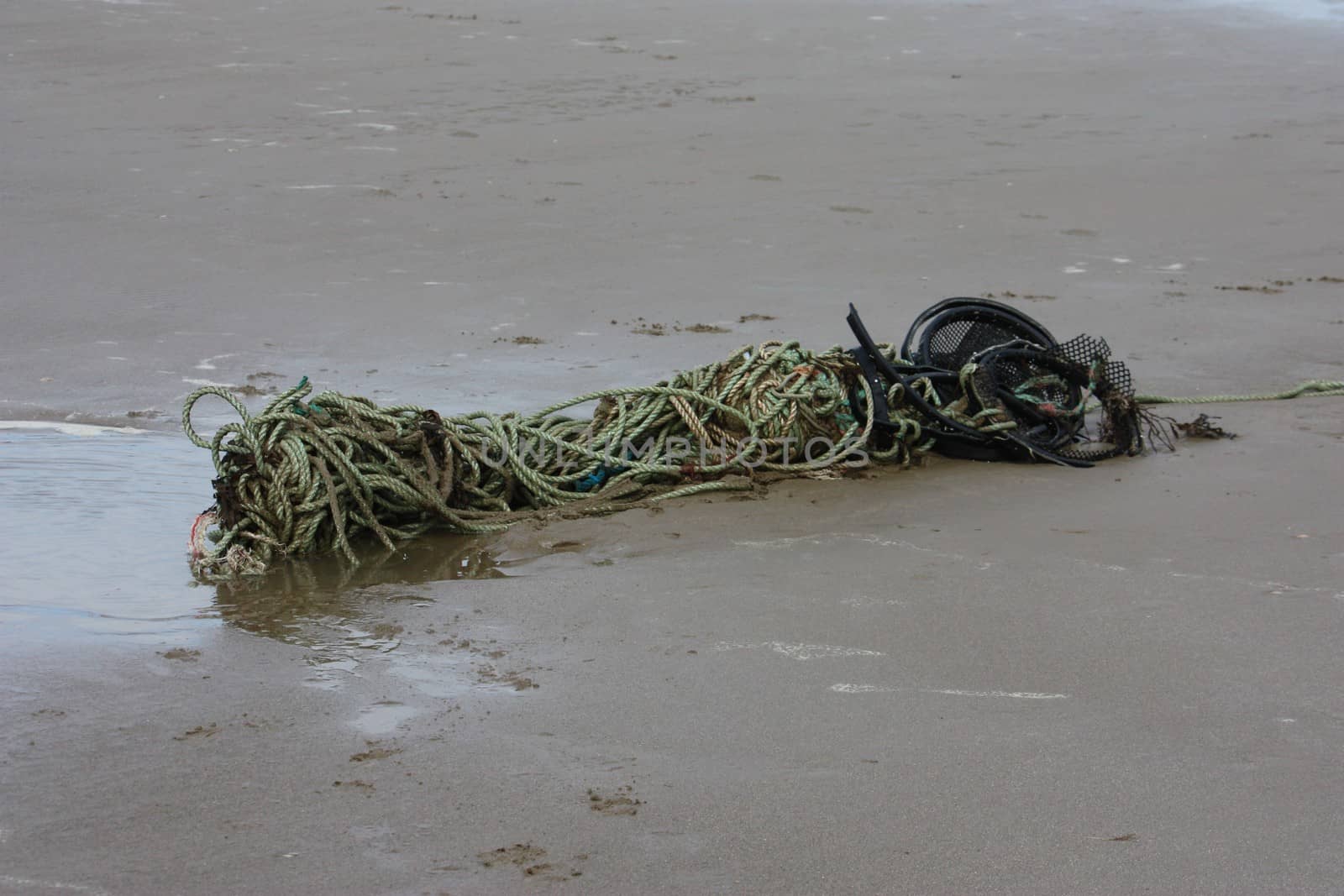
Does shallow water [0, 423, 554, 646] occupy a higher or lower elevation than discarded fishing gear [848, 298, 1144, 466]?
lower

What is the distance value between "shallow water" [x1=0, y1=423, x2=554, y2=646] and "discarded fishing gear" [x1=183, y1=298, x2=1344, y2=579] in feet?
0.41

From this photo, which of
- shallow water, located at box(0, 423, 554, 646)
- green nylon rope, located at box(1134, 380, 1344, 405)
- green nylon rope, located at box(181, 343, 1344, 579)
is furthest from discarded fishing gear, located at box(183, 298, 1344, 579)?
green nylon rope, located at box(1134, 380, 1344, 405)

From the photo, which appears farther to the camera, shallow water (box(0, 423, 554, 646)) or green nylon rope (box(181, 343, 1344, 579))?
green nylon rope (box(181, 343, 1344, 579))

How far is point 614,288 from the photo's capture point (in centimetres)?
718

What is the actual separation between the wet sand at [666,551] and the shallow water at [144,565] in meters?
0.02

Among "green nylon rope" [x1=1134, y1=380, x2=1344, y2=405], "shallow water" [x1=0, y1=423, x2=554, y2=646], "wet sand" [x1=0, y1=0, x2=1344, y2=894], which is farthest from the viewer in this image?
"green nylon rope" [x1=1134, y1=380, x2=1344, y2=405]

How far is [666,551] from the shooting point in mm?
4012

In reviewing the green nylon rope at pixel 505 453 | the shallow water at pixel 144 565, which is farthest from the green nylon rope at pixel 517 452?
the shallow water at pixel 144 565

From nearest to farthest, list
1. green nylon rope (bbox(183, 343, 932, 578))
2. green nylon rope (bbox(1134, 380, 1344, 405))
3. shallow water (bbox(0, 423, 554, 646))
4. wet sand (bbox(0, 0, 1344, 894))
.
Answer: wet sand (bbox(0, 0, 1344, 894)) → shallow water (bbox(0, 423, 554, 646)) → green nylon rope (bbox(183, 343, 932, 578)) → green nylon rope (bbox(1134, 380, 1344, 405))

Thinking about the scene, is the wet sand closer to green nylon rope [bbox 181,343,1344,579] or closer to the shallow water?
the shallow water

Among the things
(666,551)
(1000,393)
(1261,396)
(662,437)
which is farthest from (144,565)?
(1261,396)

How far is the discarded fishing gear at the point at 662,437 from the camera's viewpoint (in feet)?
13.3

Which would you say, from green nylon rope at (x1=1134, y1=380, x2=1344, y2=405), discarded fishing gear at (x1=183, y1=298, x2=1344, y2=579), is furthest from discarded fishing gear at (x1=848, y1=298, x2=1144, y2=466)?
green nylon rope at (x1=1134, y1=380, x2=1344, y2=405)

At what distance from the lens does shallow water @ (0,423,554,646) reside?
11.5 ft
